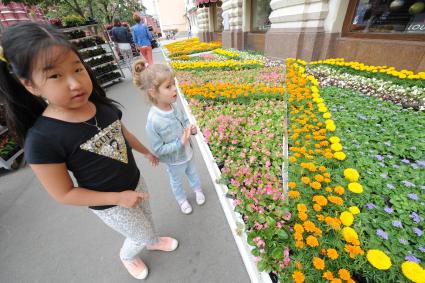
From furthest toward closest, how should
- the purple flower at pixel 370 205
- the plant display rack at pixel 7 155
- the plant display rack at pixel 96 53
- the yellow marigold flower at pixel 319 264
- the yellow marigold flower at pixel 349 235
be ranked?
the plant display rack at pixel 96 53, the plant display rack at pixel 7 155, the purple flower at pixel 370 205, the yellow marigold flower at pixel 349 235, the yellow marigold flower at pixel 319 264

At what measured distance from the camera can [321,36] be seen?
592 cm

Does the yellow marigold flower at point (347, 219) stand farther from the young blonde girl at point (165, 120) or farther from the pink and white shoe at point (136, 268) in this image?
the pink and white shoe at point (136, 268)

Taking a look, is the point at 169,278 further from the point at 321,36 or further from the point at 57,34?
the point at 321,36

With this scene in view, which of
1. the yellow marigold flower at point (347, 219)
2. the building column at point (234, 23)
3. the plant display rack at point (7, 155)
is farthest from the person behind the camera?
the building column at point (234, 23)

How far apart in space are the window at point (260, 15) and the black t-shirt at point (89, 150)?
10.2m

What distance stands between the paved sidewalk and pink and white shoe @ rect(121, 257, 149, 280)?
7 centimetres

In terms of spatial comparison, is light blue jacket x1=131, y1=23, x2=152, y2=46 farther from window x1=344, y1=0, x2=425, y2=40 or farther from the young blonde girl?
the young blonde girl

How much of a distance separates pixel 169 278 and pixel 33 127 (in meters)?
1.62

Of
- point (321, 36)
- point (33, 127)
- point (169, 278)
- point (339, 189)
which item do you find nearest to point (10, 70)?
point (33, 127)

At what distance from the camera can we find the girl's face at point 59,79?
82cm

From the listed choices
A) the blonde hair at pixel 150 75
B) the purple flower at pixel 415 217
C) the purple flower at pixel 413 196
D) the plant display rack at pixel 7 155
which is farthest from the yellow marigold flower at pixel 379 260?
the plant display rack at pixel 7 155

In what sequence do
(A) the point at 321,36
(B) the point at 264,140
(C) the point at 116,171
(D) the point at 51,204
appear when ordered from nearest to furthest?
(C) the point at 116,171, (D) the point at 51,204, (B) the point at 264,140, (A) the point at 321,36

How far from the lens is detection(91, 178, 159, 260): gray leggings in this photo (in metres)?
1.35

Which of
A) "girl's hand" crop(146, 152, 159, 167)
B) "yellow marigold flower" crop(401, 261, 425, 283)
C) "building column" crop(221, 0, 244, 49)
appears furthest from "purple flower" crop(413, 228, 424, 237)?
"building column" crop(221, 0, 244, 49)
